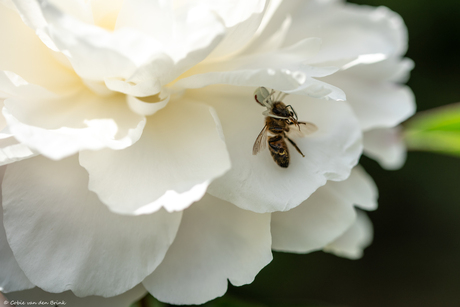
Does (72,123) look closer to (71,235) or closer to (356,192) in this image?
(71,235)

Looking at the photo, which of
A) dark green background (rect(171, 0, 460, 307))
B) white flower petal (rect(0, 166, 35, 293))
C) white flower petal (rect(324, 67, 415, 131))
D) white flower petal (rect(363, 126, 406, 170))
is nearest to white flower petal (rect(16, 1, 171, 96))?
white flower petal (rect(0, 166, 35, 293))

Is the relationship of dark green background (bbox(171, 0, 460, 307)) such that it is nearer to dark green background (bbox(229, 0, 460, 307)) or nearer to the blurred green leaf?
dark green background (bbox(229, 0, 460, 307))

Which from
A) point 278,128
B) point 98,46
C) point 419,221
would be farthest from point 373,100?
point 419,221

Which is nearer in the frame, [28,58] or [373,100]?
[28,58]

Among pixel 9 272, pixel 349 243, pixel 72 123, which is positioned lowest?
pixel 349 243

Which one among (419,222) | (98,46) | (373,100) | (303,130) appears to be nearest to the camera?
(98,46)

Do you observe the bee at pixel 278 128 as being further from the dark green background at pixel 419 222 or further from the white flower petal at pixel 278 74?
the dark green background at pixel 419 222

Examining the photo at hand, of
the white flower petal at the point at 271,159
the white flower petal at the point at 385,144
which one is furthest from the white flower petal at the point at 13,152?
the white flower petal at the point at 385,144
